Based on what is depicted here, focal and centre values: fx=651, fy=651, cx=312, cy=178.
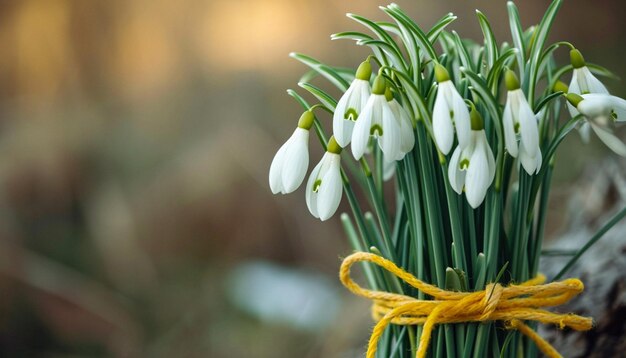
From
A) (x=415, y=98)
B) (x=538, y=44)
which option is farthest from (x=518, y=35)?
(x=415, y=98)

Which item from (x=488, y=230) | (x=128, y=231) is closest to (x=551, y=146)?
(x=488, y=230)

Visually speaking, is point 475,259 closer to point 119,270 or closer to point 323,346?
point 323,346

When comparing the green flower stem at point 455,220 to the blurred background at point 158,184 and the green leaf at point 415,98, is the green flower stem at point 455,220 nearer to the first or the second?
the green leaf at point 415,98

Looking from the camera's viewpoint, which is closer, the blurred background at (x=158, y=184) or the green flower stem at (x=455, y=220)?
the green flower stem at (x=455, y=220)

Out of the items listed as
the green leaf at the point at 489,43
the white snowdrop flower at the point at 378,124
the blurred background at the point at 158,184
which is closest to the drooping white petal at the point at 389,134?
the white snowdrop flower at the point at 378,124

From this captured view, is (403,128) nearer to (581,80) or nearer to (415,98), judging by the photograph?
(415,98)

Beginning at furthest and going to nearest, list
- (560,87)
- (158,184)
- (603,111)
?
(158,184), (560,87), (603,111)
